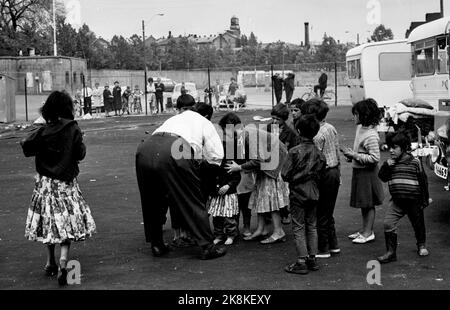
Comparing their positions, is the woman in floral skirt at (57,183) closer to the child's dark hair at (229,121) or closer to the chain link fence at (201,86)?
the child's dark hair at (229,121)

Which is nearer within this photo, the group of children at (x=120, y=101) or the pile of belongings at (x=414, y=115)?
the pile of belongings at (x=414, y=115)

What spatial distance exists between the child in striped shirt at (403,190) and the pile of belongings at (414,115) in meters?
5.84

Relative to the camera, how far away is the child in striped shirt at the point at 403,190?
21.9 feet

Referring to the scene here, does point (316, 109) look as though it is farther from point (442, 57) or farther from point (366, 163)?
point (442, 57)

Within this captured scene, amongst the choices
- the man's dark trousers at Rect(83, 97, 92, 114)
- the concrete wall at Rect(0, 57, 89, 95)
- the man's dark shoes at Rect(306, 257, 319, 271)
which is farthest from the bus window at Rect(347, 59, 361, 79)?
the concrete wall at Rect(0, 57, 89, 95)

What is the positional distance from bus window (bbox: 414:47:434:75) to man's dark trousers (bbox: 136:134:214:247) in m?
9.97

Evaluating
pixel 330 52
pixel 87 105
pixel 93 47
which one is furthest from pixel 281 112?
pixel 93 47

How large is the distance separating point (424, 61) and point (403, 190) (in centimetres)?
995

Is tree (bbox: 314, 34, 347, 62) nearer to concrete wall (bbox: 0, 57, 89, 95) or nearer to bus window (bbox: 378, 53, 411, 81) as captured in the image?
concrete wall (bbox: 0, 57, 89, 95)

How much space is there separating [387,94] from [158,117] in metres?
11.8

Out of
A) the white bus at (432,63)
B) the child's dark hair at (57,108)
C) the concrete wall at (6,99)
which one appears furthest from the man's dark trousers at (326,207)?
the concrete wall at (6,99)

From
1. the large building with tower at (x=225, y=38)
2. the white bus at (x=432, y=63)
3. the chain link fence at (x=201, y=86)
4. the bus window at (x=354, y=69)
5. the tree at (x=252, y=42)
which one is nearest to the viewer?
the white bus at (x=432, y=63)

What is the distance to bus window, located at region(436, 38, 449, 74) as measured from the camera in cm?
1416
